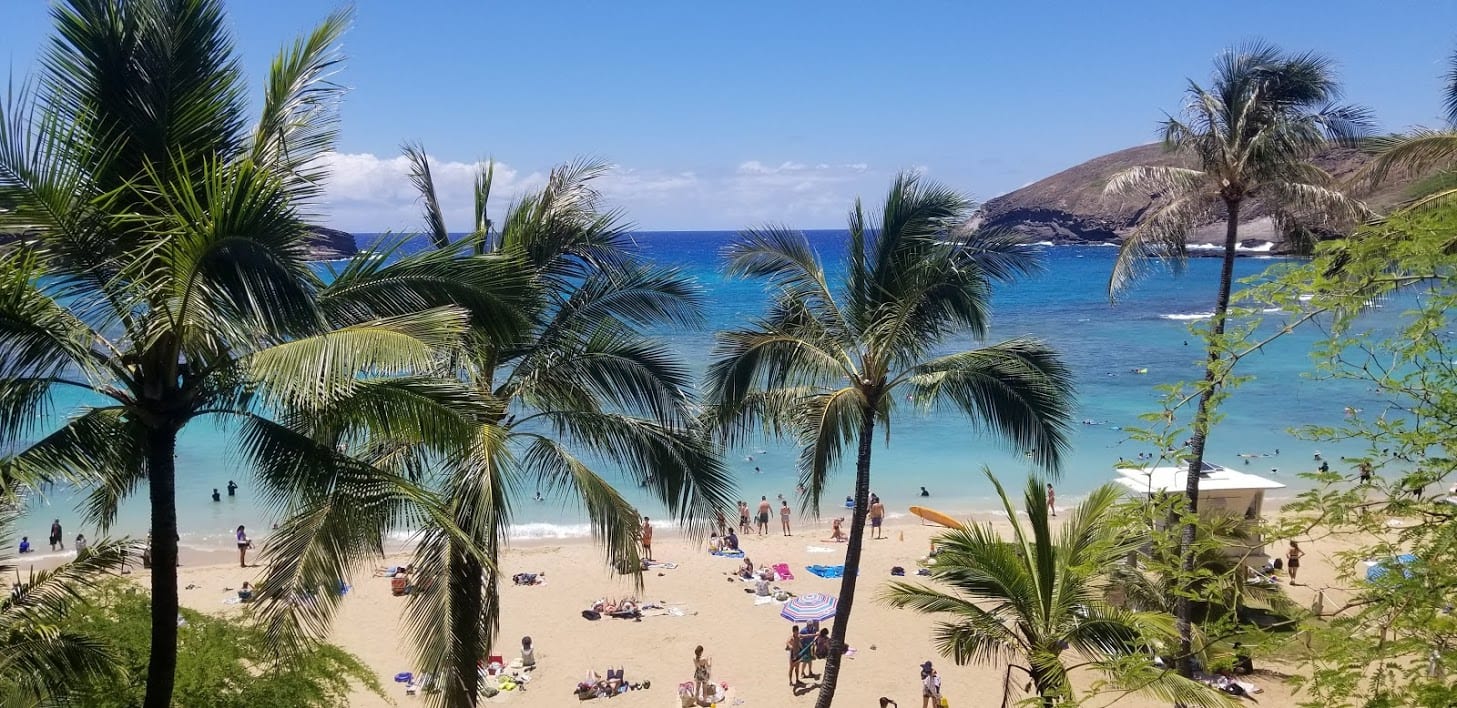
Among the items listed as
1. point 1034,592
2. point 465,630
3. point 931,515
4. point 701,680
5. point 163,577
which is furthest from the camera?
point 931,515

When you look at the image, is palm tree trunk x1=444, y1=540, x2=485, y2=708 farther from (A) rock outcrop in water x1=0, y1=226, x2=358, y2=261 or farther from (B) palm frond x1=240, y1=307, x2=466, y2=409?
(B) palm frond x1=240, y1=307, x2=466, y2=409

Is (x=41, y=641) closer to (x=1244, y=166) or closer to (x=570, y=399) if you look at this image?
(x=570, y=399)

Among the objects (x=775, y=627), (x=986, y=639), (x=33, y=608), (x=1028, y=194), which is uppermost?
(x=1028, y=194)

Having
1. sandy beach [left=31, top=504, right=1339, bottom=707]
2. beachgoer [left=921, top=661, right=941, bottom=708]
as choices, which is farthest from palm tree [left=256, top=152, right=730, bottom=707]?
beachgoer [left=921, top=661, right=941, bottom=708]

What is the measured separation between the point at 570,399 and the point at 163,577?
2.88m

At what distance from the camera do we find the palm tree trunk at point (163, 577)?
442 centimetres

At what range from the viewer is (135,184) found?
4.63m

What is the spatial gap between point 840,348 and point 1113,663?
18.4 ft

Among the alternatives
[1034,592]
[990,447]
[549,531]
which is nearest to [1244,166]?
[1034,592]

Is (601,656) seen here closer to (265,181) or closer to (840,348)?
(840,348)

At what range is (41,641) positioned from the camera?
4.70m

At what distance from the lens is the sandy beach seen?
531 inches

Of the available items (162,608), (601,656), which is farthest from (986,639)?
(601,656)

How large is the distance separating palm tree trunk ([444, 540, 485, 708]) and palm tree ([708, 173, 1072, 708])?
307 cm
